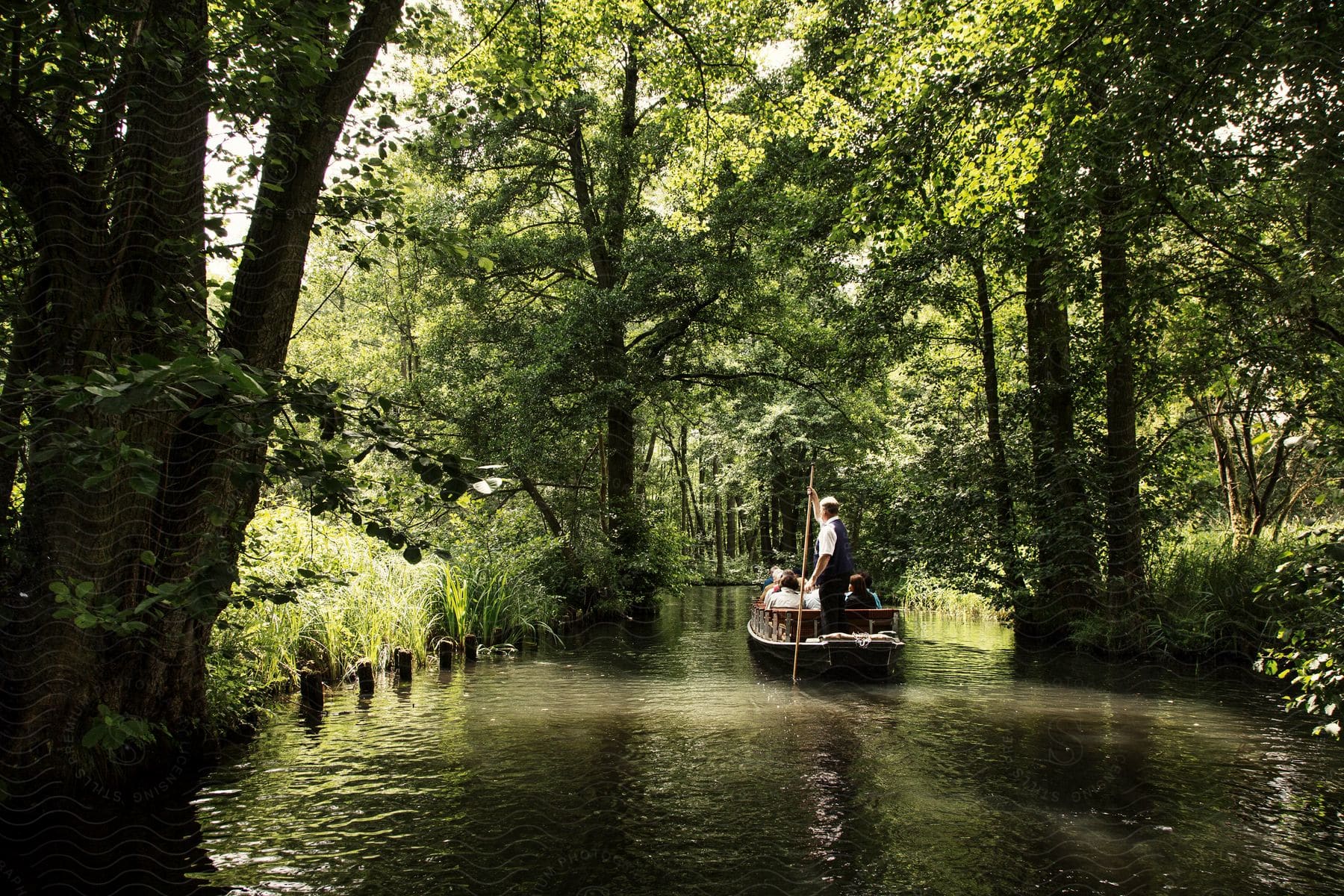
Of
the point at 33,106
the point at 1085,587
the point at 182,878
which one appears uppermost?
the point at 33,106

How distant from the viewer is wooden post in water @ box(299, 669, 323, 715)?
7.09 metres

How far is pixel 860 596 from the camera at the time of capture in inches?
417

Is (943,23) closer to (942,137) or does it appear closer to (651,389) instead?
(942,137)

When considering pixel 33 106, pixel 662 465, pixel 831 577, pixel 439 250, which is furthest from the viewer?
pixel 662 465

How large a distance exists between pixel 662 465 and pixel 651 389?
25630mm

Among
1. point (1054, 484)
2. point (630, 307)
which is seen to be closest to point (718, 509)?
point (630, 307)

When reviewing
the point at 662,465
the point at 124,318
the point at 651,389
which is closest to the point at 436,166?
the point at 651,389

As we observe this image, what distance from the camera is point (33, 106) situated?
3688mm

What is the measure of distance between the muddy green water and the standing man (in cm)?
135

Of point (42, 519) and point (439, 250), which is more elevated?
point (439, 250)

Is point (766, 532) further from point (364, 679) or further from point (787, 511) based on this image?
point (364, 679)

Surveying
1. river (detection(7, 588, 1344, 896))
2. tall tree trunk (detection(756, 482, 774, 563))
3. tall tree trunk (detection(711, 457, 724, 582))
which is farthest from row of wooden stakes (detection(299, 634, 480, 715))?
tall tree trunk (detection(711, 457, 724, 582))

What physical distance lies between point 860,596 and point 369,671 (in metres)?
6.42

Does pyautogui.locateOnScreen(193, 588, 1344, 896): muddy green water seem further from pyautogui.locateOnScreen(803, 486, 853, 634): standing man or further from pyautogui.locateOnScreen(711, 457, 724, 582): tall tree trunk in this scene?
pyautogui.locateOnScreen(711, 457, 724, 582): tall tree trunk
